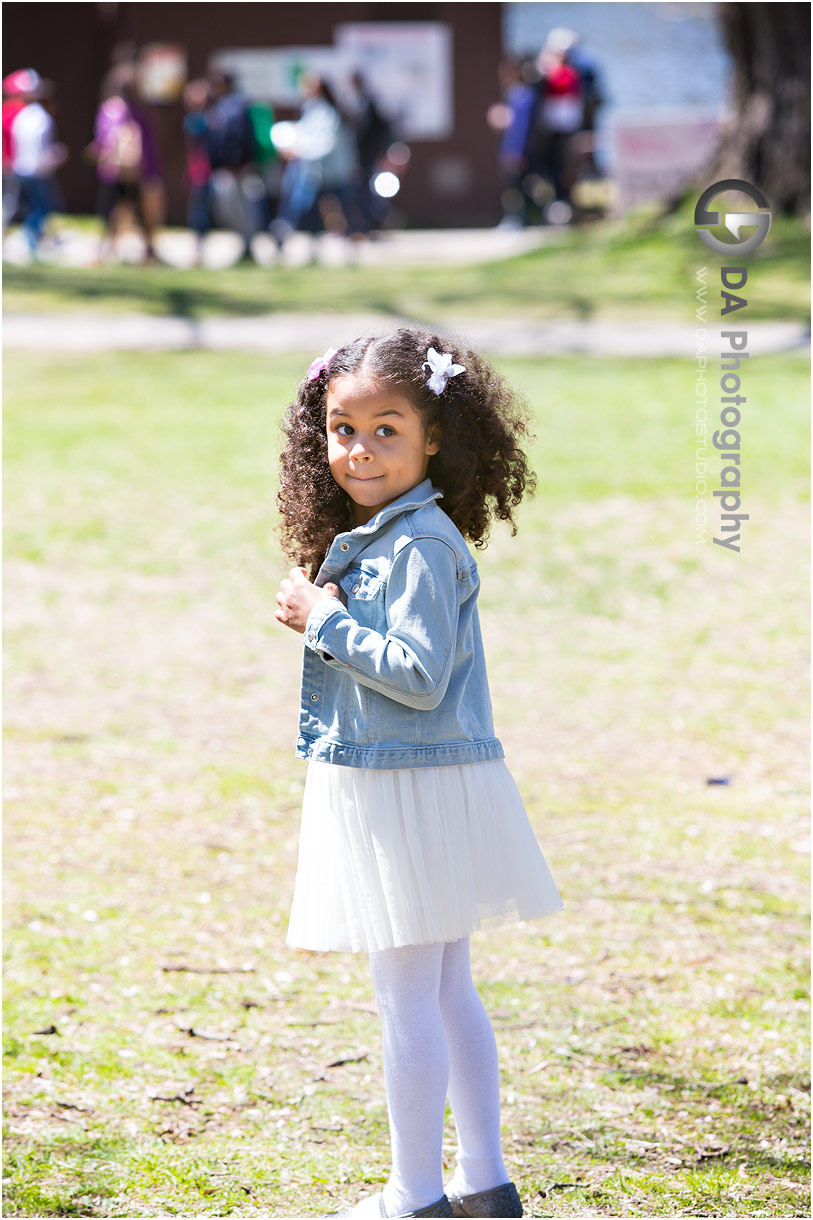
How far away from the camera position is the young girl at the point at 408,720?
2.22 meters

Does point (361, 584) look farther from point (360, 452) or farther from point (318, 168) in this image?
point (318, 168)

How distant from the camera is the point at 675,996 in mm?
3424

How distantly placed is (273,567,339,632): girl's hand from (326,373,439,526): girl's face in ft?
0.51

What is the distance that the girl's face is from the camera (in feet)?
7.39

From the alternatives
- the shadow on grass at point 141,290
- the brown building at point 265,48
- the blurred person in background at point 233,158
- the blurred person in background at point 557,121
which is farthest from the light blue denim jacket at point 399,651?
the brown building at point 265,48

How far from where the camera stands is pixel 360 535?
2285 millimetres

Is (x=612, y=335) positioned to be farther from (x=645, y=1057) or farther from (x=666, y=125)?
(x=645, y=1057)

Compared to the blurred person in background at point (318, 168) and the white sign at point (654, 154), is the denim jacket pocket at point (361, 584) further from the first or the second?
the white sign at point (654, 154)

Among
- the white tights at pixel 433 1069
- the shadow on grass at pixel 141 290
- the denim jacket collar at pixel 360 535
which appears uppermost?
the shadow on grass at pixel 141 290

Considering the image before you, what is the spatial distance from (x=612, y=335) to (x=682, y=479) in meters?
3.92

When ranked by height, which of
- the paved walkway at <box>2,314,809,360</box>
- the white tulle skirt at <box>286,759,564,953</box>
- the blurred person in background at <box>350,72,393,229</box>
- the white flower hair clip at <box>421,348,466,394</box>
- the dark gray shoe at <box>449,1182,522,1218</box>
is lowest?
the dark gray shoe at <box>449,1182,522,1218</box>

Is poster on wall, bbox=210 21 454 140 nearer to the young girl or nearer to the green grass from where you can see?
the green grass

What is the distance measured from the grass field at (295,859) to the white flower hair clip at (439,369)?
151 centimetres

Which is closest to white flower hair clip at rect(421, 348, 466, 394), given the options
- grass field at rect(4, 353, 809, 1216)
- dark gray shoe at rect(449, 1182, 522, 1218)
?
dark gray shoe at rect(449, 1182, 522, 1218)
